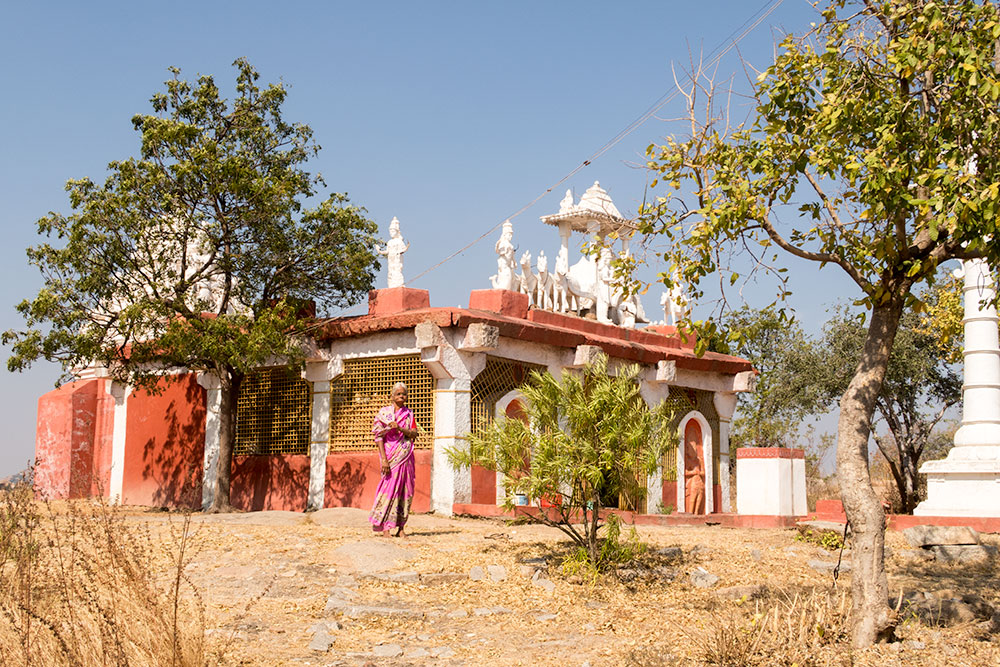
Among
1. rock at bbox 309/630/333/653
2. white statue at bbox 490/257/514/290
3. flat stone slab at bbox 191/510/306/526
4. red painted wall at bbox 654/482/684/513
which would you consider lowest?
rock at bbox 309/630/333/653

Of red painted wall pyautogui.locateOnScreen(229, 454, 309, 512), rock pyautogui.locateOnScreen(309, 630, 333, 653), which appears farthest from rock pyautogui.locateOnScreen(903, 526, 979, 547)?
red painted wall pyautogui.locateOnScreen(229, 454, 309, 512)

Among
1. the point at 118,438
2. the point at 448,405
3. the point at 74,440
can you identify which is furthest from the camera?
the point at 74,440

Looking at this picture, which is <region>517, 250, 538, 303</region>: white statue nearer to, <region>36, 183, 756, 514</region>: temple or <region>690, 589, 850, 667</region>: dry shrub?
<region>36, 183, 756, 514</region>: temple

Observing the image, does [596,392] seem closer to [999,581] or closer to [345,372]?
[999,581]

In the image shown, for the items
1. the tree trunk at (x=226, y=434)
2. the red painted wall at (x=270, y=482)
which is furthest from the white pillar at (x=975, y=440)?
the tree trunk at (x=226, y=434)

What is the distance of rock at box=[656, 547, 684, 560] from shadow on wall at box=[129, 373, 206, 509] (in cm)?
928

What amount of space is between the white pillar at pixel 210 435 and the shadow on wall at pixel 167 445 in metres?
0.39

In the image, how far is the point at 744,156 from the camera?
7.40 metres

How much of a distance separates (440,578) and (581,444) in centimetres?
175

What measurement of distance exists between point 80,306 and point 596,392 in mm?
8697

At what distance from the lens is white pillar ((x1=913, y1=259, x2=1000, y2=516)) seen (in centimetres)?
1385

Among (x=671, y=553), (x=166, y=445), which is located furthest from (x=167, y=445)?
(x=671, y=553)

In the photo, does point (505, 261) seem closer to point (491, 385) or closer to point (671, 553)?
point (491, 385)

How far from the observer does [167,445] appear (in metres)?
17.3
